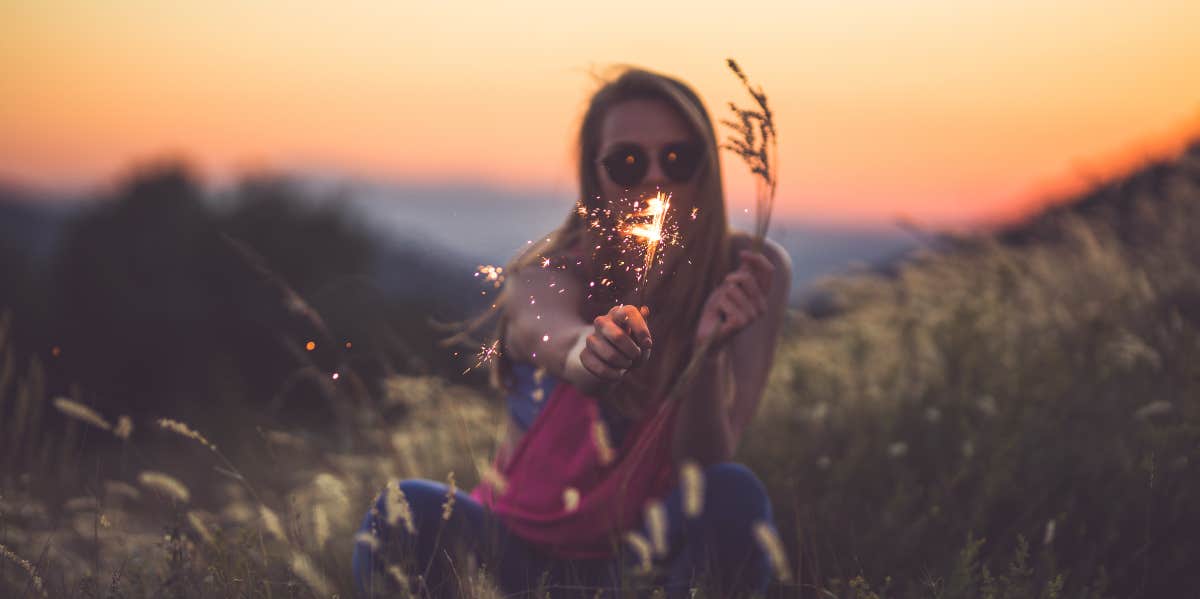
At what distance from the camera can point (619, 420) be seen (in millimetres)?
2227

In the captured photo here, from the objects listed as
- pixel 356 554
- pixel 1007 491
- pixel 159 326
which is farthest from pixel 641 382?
pixel 159 326

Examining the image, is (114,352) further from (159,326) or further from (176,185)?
(176,185)

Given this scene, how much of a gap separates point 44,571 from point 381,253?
13.0m

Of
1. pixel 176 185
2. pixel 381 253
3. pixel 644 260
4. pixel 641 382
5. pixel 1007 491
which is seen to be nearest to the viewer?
pixel 644 260

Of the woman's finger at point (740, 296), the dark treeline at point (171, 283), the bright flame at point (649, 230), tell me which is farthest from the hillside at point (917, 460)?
the dark treeline at point (171, 283)

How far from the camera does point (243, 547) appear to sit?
6.63 feet

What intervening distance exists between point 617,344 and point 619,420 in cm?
96

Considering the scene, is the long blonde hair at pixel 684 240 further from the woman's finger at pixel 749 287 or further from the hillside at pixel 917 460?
the hillside at pixel 917 460

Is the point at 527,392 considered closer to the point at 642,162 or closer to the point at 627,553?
the point at 627,553

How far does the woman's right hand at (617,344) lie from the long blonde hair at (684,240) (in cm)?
49

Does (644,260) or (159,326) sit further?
(159,326)

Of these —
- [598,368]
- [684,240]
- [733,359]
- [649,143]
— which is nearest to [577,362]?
[598,368]

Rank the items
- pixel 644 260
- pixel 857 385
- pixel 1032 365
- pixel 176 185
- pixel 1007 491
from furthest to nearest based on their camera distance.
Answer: pixel 176 185, pixel 857 385, pixel 1032 365, pixel 1007 491, pixel 644 260

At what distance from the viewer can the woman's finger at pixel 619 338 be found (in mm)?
1283
